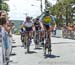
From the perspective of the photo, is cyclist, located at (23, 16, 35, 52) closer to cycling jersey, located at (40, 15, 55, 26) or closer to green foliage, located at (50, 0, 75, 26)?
cycling jersey, located at (40, 15, 55, 26)

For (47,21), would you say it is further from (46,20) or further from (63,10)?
Result: (63,10)

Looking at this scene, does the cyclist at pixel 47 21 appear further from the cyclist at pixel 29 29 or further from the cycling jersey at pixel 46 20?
the cyclist at pixel 29 29

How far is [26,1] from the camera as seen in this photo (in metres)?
82.0

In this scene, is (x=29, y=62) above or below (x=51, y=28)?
below

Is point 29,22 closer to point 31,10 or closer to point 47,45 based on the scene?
point 47,45

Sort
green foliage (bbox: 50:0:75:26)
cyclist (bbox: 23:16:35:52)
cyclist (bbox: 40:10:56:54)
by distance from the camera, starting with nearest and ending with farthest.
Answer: cyclist (bbox: 40:10:56:54) < cyclist (bbox: 23:16:35:52) < green foliage (bbox: 50:0:75:26)

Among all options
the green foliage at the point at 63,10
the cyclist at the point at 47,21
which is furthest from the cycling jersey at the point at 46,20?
the green foliage at the point at 63,10

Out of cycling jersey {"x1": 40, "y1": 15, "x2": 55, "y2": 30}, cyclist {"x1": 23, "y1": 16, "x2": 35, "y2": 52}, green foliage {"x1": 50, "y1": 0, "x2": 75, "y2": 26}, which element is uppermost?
green foliage {"x1": 50, "y1": 0, "x2": 75, "y2": 26}

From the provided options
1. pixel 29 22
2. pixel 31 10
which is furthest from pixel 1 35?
pixel 31 10

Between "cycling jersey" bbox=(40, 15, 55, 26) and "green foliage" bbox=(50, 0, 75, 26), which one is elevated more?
"green foliage" bbox=(50, 0, 75, 26)

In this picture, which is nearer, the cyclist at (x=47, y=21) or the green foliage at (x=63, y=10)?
the cyclist at (x=47, y=21)

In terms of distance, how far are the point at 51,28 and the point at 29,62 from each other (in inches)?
84.5

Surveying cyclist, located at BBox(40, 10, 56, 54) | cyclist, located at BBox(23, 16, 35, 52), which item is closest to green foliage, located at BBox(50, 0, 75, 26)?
cyclist, located at BBox(23, 16, 35, 52)

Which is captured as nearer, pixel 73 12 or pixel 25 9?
pixel 73 12
